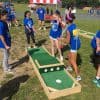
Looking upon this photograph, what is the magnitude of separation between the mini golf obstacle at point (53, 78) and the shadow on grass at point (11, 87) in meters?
0.60

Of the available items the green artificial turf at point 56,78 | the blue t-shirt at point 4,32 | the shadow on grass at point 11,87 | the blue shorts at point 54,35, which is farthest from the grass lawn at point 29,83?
the blue shorts at point 54,35

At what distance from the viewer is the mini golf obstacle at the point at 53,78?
26.9 ft

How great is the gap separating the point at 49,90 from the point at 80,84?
1312mm

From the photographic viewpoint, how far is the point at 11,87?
8.88 meters

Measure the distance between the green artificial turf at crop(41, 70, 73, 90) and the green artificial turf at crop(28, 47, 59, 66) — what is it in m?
0.63

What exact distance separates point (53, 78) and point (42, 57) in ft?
7.39

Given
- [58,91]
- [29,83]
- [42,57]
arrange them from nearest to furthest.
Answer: [58,91]
[29,83]
[42,57]

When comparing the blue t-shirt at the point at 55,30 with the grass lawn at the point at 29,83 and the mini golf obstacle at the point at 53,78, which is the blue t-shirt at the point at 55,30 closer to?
the mini golf obstacle at the point at 53,78

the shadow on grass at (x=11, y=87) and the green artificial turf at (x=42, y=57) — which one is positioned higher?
the green artificial turf at (x=42, y=57)

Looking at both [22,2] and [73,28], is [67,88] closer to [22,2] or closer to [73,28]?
[73,28]

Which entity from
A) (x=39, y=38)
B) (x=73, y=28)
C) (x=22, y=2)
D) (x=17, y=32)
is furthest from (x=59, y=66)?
(x=22, y=2)

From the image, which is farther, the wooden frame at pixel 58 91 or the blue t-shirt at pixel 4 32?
the blue t-shirt at pixel 4 32

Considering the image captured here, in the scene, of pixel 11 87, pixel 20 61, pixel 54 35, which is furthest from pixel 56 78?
pixel 20 61

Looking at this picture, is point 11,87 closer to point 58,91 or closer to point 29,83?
point 29,83
